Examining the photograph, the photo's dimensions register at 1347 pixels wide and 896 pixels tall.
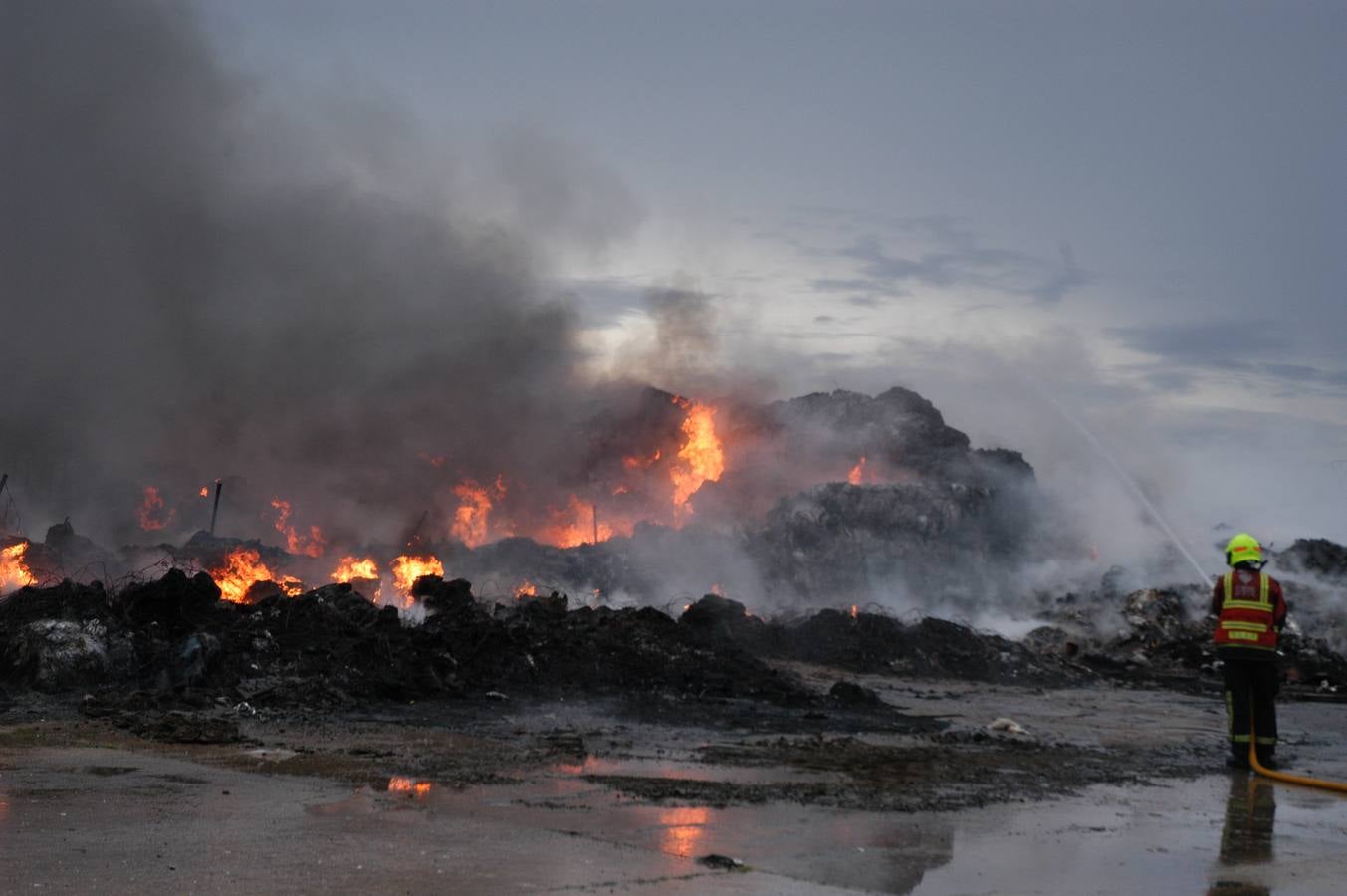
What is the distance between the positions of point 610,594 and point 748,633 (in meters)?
10.6

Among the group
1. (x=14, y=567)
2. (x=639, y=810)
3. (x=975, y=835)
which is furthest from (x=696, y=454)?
(x=975, y=835)

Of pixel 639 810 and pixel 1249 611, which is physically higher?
pixel 1249 611

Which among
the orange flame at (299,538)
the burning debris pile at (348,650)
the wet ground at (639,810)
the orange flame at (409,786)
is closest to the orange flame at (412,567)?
the orange flame at (299,538)

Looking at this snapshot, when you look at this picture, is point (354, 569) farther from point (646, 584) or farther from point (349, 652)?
point (349, 652)

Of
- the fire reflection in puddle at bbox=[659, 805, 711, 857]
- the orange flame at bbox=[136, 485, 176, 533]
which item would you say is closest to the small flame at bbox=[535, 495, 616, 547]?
the orange flame at bbox=[136, 485, 176, 533]

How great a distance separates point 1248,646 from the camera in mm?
12133

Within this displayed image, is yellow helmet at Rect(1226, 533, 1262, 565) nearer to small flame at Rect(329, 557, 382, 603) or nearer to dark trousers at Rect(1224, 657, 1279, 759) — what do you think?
dark trousers at Rect(1224, 657, 1279, 759)

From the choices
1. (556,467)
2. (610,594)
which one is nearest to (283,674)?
(610,594)

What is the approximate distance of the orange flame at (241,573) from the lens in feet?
96.5

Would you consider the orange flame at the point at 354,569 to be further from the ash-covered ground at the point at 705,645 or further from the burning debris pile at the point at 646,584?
the ash-covered ground at the point at 705,645

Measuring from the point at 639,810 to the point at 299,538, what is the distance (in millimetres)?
39155

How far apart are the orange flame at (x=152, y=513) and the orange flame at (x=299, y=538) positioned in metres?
5.27

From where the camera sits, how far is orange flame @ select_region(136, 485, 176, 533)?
4819 cm

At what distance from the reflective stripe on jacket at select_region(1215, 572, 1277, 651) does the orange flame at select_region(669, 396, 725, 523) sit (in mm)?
32662
